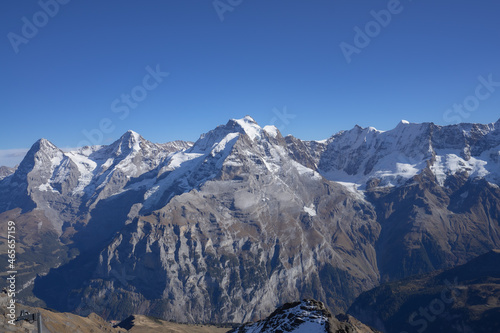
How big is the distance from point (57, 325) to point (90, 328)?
153ft

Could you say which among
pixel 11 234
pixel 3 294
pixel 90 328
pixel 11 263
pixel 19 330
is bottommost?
pixel 90 328

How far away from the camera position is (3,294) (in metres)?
97.2

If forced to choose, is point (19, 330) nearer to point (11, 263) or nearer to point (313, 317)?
point (11, 263)

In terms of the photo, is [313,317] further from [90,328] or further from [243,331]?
[90,328]

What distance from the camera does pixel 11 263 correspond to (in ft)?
271

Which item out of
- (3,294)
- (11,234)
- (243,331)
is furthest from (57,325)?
(11,234)

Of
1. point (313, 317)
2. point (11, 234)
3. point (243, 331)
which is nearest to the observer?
point (11, 234)

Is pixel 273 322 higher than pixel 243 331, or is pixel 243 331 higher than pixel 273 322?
pixel 273 322

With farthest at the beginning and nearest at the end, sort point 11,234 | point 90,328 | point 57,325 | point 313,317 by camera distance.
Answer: point 90,328 < point 57,325 < point 313,317 < point 11,234

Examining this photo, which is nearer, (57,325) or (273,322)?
(273,322)

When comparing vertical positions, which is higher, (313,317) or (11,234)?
(11,234)

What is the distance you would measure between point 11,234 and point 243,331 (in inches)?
3329

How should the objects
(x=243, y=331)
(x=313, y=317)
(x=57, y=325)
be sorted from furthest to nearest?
(x=57, y=325) → (x=243, y=331) → (x=313, y=317)

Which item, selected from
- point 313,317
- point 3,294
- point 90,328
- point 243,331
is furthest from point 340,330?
point 90,328
